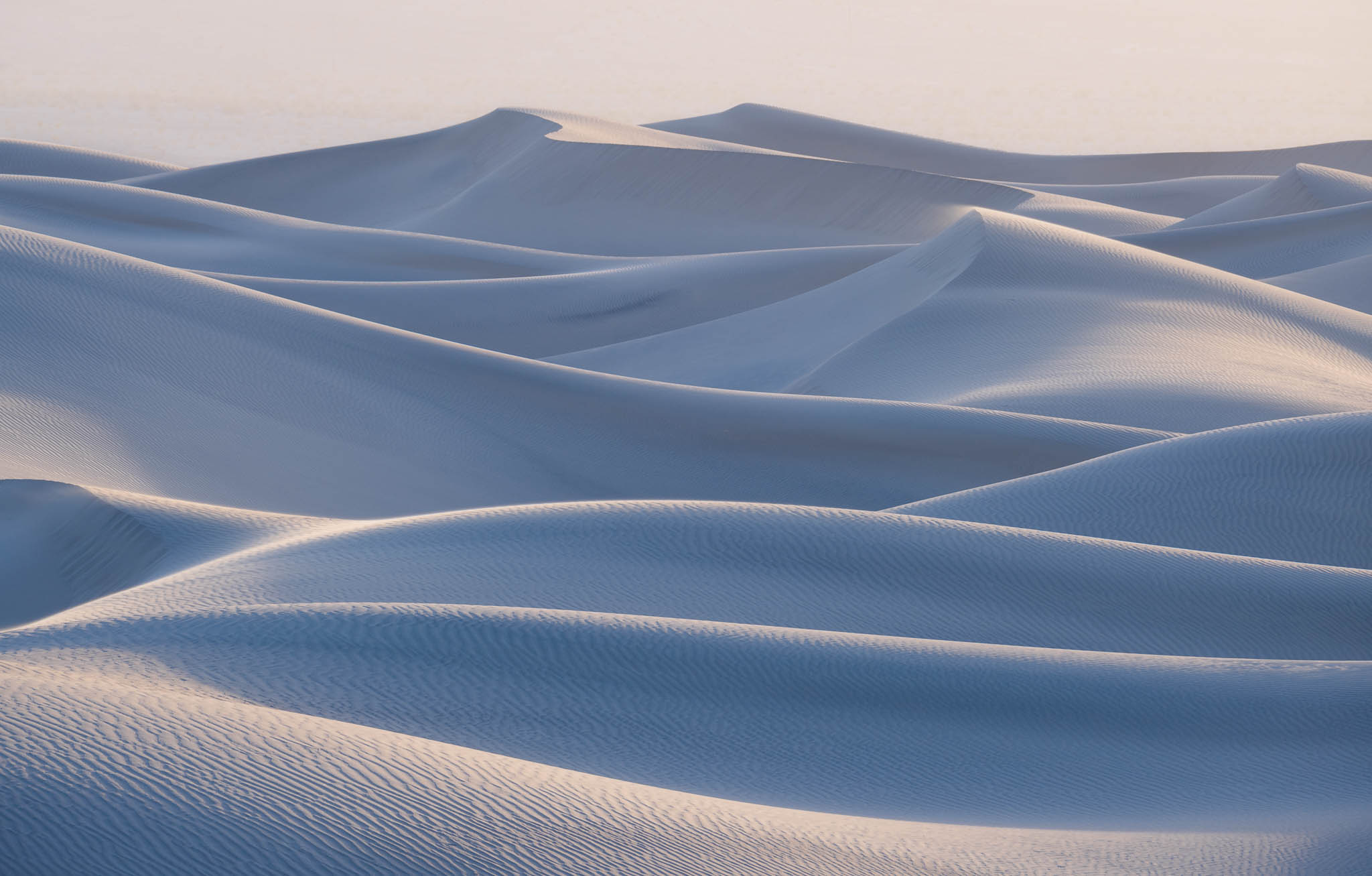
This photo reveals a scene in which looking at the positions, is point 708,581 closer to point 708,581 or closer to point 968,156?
point 708,581

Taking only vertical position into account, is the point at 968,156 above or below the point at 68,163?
above

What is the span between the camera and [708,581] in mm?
2049

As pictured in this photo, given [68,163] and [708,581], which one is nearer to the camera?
[708,581]

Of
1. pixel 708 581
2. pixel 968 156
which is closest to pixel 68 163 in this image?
pixel 968 156

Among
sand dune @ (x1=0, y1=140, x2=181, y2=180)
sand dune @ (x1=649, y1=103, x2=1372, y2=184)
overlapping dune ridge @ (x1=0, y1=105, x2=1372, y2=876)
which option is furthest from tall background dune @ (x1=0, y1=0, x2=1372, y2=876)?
sand dune @ (x1=649, y1=103, x2=1372, y2=184)

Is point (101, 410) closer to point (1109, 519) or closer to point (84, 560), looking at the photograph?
point (84, 560)

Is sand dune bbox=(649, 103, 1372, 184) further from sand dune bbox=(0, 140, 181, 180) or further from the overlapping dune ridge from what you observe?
the overlapping dune ridge

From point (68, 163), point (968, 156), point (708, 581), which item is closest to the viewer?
point (708, 581)

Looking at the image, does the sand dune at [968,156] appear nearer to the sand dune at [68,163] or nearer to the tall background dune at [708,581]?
the sand dune at [68,163]

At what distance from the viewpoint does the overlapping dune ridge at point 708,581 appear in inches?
43.7

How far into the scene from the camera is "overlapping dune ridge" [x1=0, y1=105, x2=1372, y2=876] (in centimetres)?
111

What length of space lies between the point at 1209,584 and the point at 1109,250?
3.68m

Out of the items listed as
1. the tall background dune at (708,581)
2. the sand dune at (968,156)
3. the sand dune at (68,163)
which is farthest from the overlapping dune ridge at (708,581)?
the sand dune at (968,156)

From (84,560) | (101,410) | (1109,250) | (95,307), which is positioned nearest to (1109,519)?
(84,560)
